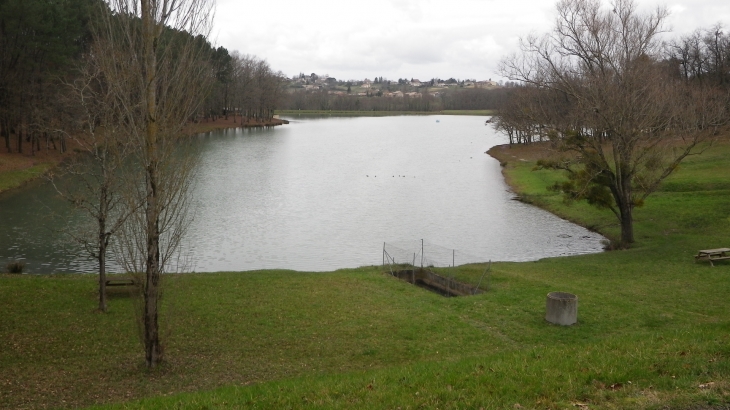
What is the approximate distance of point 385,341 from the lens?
14125 mm

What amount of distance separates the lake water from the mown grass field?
4427mm

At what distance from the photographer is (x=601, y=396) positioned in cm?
817

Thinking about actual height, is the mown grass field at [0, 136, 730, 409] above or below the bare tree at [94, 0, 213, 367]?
below

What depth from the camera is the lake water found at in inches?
1065

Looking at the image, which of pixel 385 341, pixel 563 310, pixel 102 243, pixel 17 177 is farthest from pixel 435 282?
pixel 17 177

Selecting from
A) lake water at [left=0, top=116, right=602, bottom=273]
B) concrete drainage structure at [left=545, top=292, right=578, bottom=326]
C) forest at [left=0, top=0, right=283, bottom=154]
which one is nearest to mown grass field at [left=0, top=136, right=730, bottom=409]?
concrete drainage structure at [left=545, top=292, right=578, bottom=326]

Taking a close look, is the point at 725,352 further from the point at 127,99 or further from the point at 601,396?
the point at 127,99

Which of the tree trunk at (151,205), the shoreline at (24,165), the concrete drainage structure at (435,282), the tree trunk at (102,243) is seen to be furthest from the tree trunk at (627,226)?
the shoreline at (24,165)

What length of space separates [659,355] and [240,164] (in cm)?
5157

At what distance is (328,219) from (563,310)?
69.8 feet

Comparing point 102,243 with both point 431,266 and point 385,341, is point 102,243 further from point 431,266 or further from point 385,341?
point 431,266

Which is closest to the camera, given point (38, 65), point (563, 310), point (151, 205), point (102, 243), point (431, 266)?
point (151, 205)

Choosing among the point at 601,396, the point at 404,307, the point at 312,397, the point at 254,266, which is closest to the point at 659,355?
the point at 601,396

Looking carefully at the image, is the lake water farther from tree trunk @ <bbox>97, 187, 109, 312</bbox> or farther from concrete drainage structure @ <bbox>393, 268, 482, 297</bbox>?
tree trunk @ <bbox>97, 187, 109, 312</bbox>
